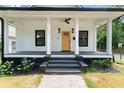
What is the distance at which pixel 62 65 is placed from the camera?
1658 centimetres

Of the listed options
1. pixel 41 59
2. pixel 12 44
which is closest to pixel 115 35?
pixel 12 44

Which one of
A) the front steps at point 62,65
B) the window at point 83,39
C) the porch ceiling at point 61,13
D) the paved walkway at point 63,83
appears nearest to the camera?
the paved walkway at point 63,83

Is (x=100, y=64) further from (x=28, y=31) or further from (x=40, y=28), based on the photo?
(x=28, y=31)

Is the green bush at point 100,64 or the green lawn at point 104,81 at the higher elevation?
the green bush at point 100,64

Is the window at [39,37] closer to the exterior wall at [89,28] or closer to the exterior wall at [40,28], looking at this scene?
the exterior wall at [40,28]

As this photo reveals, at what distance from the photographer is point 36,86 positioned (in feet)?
36.4

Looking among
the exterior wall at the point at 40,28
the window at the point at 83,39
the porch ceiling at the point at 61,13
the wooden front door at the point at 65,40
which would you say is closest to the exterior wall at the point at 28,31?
the exterior wall at the point at 40,28

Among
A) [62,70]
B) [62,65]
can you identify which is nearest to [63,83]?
[62,70]

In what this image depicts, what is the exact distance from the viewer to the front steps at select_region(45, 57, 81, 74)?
1529cm

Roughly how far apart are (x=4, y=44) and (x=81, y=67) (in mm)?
6847

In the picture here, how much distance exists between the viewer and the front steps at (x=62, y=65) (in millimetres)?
15293

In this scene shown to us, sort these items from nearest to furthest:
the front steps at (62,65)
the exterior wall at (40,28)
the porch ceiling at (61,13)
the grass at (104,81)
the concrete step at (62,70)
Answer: the grass at (104,81) → the concrete step at (62,70) → the front steps at (62,65) → the porch ceiling at (61,13) → the exterior wall at (40,28)

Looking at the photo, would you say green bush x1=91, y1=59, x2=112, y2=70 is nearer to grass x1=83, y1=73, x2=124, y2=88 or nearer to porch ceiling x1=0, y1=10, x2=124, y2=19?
grass x1=83, y1=73, x2=124, y2=88
